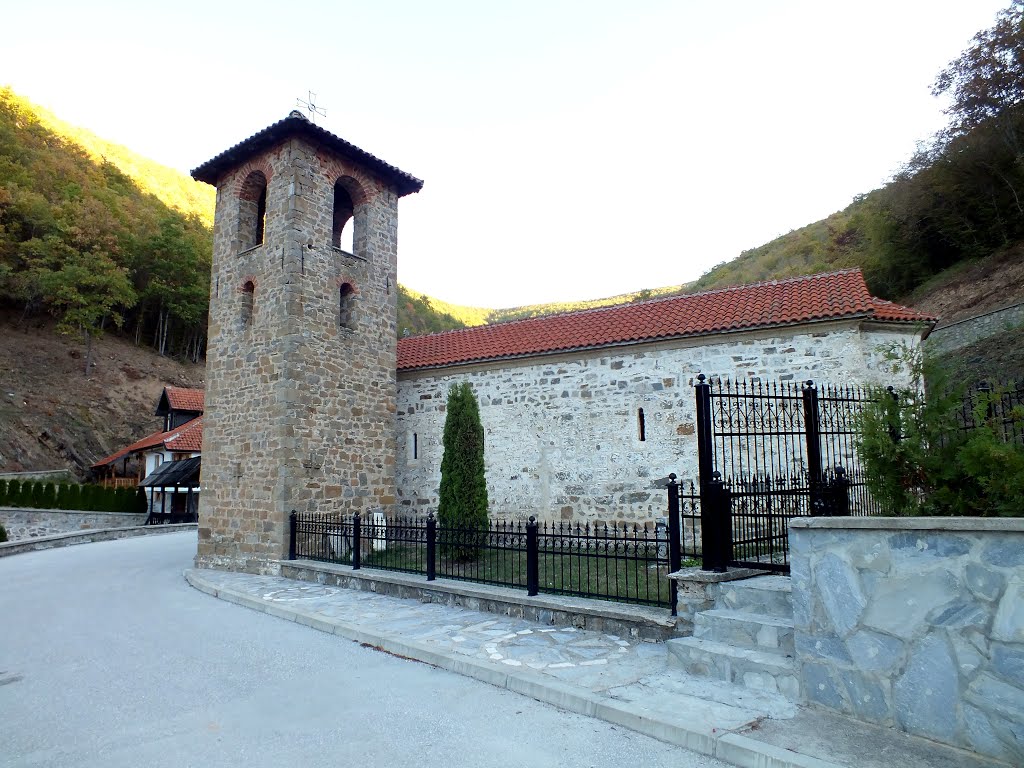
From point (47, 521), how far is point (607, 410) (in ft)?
72.6

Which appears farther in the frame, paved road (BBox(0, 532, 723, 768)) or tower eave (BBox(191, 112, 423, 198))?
tower eave (BBox(191, 112, 423, 198))

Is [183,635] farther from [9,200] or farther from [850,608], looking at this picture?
[9,200]

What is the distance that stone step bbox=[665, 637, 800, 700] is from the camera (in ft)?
14.6

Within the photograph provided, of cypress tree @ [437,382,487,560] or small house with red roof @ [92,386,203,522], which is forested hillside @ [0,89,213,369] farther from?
cypress tree @ [437,382,487,560]

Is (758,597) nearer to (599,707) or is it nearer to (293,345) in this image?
(599,707)

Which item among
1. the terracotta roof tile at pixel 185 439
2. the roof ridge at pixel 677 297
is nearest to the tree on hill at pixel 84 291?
the terracotta roof tile at pixel 185 439

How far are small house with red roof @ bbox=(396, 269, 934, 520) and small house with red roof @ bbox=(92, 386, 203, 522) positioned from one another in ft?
49.4

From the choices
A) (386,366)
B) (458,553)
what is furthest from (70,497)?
(458,553)

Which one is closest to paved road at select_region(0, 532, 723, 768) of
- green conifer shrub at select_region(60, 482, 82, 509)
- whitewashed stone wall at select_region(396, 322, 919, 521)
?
whitewashed stone wall at select_region(396, 322, 919, 521)

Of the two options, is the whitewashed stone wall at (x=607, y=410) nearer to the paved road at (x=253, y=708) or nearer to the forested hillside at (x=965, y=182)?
the paved road at (x=253, y=708)

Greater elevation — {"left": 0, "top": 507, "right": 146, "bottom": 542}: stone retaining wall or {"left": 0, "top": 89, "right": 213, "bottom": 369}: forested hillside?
{"left": 0, "top": 89, "right": 213, "bottom": 369}: forested hillside

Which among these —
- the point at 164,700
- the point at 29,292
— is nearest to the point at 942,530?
the point at 164,700

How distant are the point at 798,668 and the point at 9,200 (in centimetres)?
4575

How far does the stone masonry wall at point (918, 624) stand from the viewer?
3.36m
